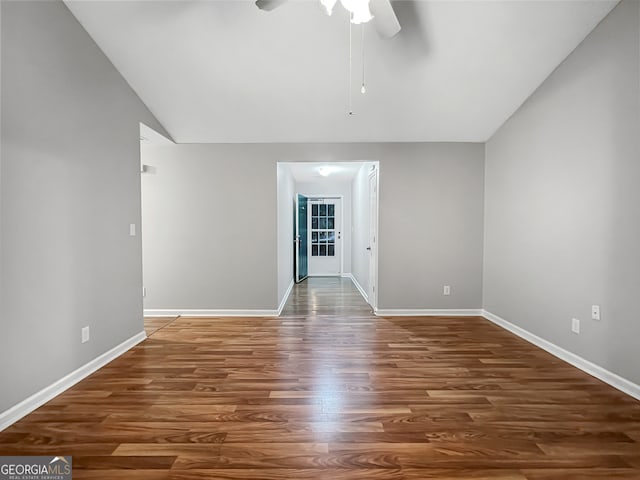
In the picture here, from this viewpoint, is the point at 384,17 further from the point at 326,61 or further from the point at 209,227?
the point at 209,227

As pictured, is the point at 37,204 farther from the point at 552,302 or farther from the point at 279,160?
the point at 552,302

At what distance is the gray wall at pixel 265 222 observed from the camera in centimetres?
429

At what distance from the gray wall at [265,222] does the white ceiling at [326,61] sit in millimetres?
350

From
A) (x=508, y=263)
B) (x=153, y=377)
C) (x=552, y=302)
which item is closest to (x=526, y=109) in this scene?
(x=508, y=263)

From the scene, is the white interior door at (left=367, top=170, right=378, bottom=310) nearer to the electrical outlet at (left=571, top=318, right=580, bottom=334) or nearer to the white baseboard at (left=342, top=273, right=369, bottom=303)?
the white baseboard at (left=342, top=273, right=369, bottom=303)

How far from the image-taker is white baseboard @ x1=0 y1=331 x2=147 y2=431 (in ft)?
6.25

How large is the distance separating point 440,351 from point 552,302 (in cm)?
113

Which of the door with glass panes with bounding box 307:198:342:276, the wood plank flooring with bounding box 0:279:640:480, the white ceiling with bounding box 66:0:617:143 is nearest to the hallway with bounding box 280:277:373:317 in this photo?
the door with glass panes with bounding box 307:198:342:276

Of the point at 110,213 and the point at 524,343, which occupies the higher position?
the point at 110,213

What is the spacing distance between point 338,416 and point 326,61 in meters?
2.87

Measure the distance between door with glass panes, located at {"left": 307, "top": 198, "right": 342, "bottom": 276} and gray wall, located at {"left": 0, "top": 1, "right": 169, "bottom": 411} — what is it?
560cm

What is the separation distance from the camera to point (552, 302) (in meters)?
3.07

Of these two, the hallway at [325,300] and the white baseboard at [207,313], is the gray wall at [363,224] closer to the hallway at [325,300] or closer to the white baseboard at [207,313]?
the hallway at [325,300]

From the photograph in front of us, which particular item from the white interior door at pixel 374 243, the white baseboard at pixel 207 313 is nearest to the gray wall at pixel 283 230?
the white baseboard at pixel 207 313
